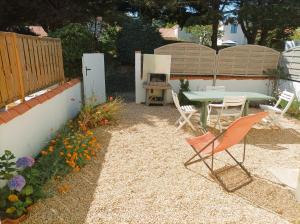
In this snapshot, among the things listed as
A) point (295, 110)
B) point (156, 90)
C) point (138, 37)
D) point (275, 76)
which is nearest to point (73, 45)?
point (156, 90)

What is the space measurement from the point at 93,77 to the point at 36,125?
11.8 ft

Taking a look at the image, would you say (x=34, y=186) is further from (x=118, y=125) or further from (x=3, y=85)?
(x=118, y=125)

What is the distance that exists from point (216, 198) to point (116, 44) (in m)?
10.2

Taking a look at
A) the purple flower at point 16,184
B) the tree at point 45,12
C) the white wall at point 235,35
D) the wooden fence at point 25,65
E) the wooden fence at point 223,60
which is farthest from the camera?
the white wall at point 235,35

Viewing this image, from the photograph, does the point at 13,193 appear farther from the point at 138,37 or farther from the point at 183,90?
the point at 138,37

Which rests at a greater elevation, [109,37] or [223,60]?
[109,37]

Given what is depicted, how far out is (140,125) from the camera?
6.70 metres

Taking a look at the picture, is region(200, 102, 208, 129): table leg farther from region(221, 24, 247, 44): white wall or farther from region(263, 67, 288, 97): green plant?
region(221, 24, 247, 44): white wall

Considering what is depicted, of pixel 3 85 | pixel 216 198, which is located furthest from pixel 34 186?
pixel 216 198

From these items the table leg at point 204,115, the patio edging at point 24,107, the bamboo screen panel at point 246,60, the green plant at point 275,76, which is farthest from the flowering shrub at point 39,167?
the green plant at point 275,76

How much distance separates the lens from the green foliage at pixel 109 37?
39.4 ft

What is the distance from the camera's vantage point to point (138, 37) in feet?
38.6

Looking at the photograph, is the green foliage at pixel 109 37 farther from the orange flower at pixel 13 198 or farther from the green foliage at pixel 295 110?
the orange flower at pixel 13 198

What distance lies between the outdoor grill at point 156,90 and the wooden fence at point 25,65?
10.8ft
